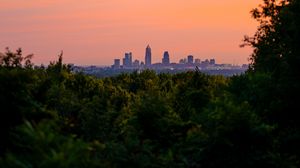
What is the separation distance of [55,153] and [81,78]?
51.0 meters

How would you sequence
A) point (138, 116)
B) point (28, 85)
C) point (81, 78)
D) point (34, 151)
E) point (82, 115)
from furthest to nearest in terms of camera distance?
point (81, 78), point (82, 115), point (138, 116), point (28, 85), point (34, 151)

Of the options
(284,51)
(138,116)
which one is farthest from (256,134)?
(284,51)

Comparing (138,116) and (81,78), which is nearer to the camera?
(138,116)

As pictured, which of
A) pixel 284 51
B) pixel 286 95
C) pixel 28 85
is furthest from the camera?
pixel 284 51

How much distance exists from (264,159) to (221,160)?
1364mm

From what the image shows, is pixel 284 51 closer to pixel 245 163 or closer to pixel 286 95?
pixel 286 95

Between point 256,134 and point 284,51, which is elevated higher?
point 284,51

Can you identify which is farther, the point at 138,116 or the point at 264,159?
the point at 138,116

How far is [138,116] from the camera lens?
2130cm

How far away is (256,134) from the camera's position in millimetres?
19797

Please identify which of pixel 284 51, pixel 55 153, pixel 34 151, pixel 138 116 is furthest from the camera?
pixel 284 51

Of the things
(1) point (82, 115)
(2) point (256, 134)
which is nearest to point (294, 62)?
(2) point (256, 134)

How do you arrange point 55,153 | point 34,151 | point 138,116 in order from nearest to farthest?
point 55,153 → point 34,151 → point 138,116

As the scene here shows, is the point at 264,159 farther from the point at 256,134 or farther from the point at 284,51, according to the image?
the point at 284,51
